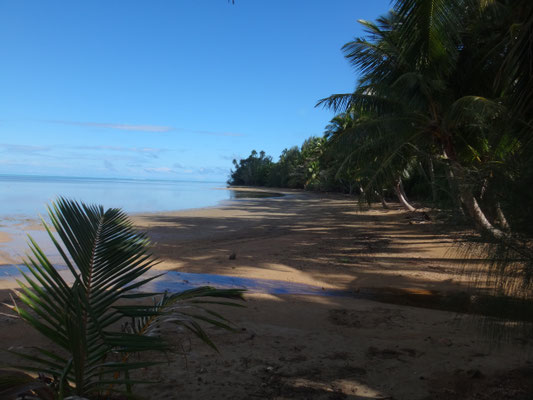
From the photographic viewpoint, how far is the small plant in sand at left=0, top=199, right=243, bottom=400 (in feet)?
4.35

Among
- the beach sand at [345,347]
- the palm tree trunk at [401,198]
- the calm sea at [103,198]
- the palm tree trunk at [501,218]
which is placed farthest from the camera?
the calm sea at [103,198]

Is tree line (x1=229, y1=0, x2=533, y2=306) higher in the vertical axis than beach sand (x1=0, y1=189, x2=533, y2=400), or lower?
higher

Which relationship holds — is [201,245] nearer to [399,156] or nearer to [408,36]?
[399,156]

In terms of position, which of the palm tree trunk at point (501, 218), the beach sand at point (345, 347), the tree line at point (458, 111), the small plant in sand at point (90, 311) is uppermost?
the tree line at point (458, 111)

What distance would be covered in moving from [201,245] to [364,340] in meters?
7.72

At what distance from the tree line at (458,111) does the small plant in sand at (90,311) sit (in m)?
1.83

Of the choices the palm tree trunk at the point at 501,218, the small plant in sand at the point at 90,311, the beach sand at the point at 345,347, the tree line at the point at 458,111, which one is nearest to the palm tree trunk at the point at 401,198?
the tree line at the point at 458,111

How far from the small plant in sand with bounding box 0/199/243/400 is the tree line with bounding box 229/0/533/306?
1833 mm

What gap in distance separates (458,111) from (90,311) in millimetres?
8991

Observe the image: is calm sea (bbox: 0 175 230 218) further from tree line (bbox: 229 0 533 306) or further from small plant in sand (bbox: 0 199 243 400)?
tree line (bbox: 229 0 533 306)

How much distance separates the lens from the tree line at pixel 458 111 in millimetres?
2479

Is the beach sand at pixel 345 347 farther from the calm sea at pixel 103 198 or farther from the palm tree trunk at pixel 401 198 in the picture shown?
the palm tree trunk at pixel 401 198

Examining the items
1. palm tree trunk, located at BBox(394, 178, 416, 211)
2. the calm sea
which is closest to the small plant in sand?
the calm sea

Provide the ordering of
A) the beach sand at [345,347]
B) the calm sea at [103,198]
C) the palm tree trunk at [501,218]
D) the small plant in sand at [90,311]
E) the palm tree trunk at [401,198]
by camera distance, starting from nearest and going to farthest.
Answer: the small plant in sand at [90,311]
the palm tree trunk at [501,218]
the beach sand at [345,347]
the palm tree trunk at [401,198]
the calm sea at [103,198]
